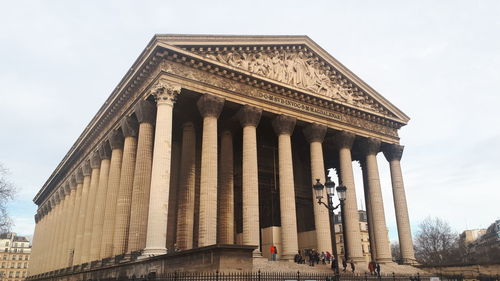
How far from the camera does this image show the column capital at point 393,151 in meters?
31.4

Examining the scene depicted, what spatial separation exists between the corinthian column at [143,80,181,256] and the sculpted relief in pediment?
3603mm

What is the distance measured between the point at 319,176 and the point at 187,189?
27.6ft

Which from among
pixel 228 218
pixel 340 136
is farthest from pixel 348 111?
pixel 228 218

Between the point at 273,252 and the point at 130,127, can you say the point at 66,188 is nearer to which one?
the point at 130,127

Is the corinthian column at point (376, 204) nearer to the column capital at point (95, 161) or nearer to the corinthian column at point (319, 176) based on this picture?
the corinthian column at point (319, 176)

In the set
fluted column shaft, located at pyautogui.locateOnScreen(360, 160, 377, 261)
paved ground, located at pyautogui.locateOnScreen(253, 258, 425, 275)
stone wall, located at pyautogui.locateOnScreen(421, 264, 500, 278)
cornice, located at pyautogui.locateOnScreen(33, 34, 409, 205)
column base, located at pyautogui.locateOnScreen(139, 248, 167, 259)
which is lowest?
stone wall, located at pyautogui.locateOnScreen(421, 264, 500, 278)

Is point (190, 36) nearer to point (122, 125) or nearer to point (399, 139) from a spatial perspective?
point (122, 125)

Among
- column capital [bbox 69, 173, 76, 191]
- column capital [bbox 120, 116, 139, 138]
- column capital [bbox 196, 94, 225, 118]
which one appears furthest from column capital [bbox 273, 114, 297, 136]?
column capital [bbox 69, 173, 76, 191]

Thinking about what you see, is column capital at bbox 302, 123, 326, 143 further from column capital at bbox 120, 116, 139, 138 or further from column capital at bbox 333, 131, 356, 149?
column capital at bbox 120, 116, 139, 138

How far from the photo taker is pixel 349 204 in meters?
26.9

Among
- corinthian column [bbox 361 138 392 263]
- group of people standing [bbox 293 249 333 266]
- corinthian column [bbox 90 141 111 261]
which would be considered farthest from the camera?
corinthian column [bbox 361 138 392 263]

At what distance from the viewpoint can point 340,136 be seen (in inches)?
1129

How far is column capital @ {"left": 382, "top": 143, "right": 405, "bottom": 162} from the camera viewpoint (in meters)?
31.4

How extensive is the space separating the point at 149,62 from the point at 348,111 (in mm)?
14608
